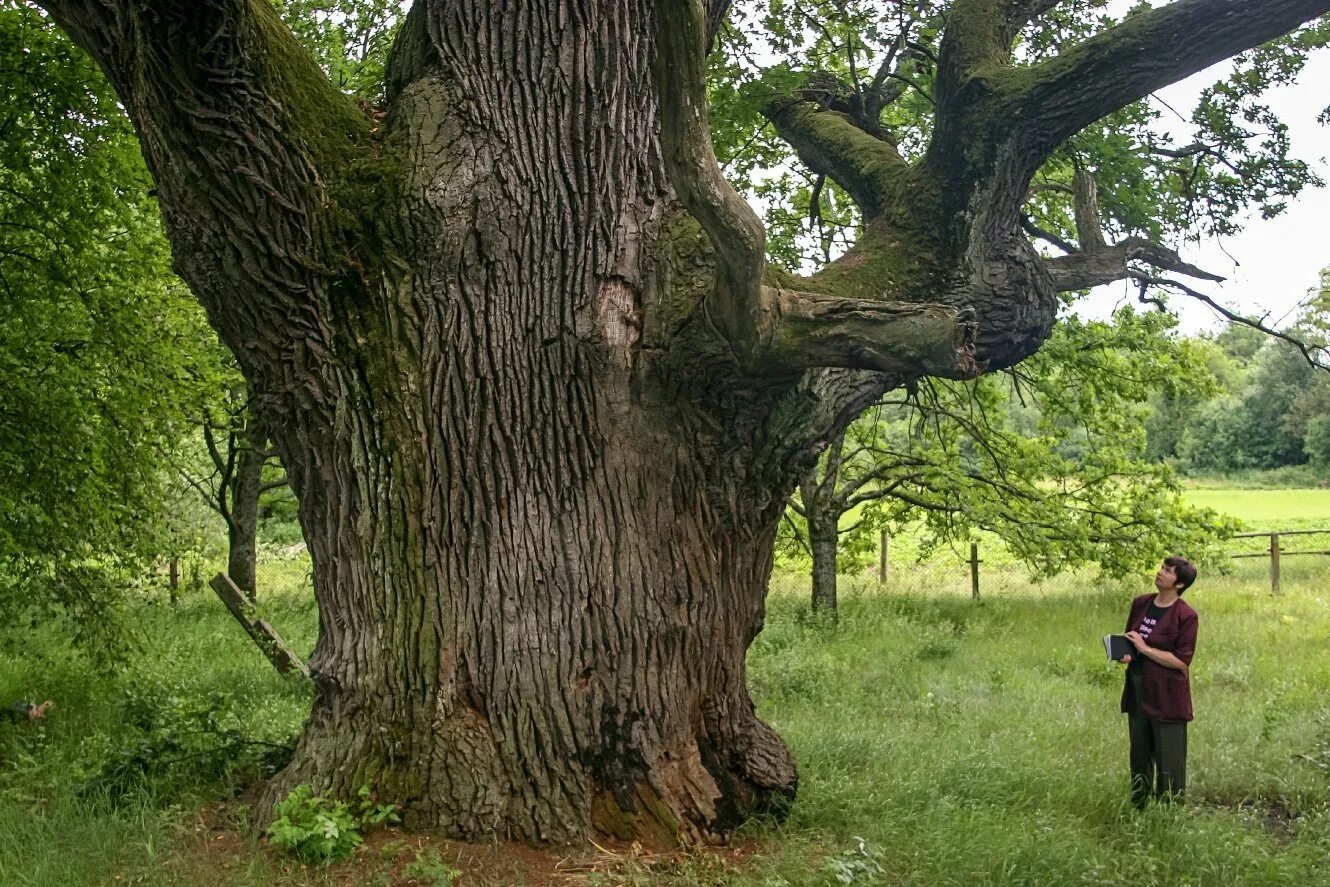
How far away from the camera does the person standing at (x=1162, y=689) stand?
6422mm

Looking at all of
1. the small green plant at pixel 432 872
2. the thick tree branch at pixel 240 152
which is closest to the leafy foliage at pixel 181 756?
the small green plant at pixel 432 872

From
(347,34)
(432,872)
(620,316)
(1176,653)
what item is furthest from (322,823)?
(347,34)

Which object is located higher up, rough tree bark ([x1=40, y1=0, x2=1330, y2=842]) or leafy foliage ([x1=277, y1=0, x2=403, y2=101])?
leafy foliage ([x1=277, y1=0, x2=403, y2=101])

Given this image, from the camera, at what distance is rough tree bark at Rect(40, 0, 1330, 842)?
4.79 meters

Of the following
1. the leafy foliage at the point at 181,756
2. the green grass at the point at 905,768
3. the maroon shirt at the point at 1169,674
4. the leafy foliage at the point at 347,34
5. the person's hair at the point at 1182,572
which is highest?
the leafy foliage at the point at 347,34

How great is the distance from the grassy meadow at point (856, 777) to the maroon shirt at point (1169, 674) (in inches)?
21.8

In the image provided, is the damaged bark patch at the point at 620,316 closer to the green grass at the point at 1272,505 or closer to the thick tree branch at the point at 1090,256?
the thick tree branch at the point at 1090,256

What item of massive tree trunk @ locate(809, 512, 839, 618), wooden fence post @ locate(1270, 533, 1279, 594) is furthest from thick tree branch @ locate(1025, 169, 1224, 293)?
wooden fence post @ locate(1270, 533, 1279, 594)

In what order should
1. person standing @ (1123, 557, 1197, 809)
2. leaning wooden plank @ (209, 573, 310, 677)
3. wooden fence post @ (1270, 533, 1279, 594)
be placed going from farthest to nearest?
1. wooden fence post @ (1270, 533, 1279, 594)
2. leaning wooden plank @ (209, 573, 310, 677)
3. person standing @ (1123, 557, 1197, 809)

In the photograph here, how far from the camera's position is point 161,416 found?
877cm

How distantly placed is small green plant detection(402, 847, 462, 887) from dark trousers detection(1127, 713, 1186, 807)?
166 inches

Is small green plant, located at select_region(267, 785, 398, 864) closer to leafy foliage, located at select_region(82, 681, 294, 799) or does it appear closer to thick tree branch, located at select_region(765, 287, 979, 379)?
leafy foliage, located at select_region(82, 681, 294, 799)

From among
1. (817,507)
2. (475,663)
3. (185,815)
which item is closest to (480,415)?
(475,663)

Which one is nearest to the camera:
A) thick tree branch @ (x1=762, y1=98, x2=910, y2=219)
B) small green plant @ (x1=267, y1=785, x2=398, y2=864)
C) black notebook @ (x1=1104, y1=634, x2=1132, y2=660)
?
small green plant @ (x1=267, y1=785, x2=398, y2=864)
